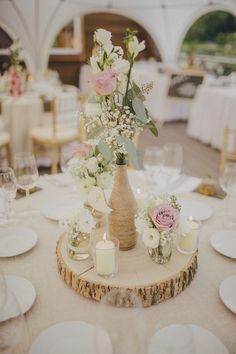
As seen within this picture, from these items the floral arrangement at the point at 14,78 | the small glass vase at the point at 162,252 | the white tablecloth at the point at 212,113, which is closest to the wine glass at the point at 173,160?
the small glass vase at the point at 162,252

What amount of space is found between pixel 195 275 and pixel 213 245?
21 cm

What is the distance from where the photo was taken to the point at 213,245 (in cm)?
146

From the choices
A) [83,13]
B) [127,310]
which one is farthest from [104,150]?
[83,13]

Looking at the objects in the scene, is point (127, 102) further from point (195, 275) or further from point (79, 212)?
point (195, 275)

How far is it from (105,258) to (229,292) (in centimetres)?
43

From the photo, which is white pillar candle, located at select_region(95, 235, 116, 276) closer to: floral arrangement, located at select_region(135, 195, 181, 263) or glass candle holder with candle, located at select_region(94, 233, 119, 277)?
glass candle holder with candle, located at select_region(94, 233, 119, 277)

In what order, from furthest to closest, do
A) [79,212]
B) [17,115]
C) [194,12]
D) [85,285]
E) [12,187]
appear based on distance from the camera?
[194,12] → [17,115] → [12,187] → [79,212] → [85,285]

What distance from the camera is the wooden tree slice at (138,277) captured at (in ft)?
3.82

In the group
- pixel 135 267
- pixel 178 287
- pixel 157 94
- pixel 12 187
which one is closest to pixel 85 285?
pixel 135 267

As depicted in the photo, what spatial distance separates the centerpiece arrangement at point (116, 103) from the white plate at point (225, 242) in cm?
44

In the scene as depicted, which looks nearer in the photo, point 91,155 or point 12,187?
point 91,155

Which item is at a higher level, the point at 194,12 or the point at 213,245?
the point at 194,12

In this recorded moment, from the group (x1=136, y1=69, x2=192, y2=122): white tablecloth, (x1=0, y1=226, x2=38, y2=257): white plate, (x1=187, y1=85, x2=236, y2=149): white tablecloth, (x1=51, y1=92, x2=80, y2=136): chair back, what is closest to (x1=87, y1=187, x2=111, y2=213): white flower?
(x1=0, y1=226, x2=38, y2=257): white plate

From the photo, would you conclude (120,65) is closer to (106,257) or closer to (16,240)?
(106,257)
